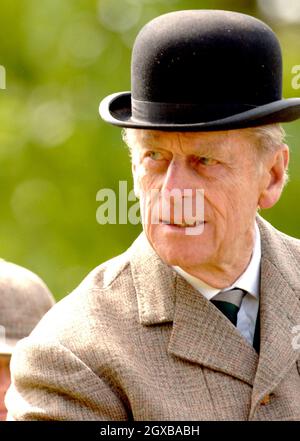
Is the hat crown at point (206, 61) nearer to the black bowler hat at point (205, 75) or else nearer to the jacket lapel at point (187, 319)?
the black bowler hat at point (205, 75)

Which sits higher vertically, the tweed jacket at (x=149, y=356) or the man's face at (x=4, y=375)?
the tweed jacket at (x=149, y=356)

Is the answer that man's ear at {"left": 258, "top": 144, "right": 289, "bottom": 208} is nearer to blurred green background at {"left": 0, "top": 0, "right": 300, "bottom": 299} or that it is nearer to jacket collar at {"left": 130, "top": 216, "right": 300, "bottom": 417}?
jacket collar at {"left": 130, "top": 216, "right": 300, "bottom": 417}

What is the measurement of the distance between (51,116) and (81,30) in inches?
24.1

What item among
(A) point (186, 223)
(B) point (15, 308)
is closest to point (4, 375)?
(B) point (15, 308)

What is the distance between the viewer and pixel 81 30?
32.2ft

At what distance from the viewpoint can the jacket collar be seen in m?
4.80

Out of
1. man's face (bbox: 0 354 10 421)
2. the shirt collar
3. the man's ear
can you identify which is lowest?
man's face (bbox: 0 354 10 421)

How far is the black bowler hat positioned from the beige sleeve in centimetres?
79

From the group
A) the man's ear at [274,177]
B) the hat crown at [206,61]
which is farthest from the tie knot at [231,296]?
the hat crown at [206,61]

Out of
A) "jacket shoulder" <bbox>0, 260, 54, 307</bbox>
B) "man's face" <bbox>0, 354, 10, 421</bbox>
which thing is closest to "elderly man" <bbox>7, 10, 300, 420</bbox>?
"man's face" <bbox>0, 354, 10, 421</bbox>

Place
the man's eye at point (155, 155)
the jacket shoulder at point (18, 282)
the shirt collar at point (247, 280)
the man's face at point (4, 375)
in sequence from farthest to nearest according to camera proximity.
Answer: the jacket shoulder at point (18, 282) → the man's face at point (4, 375) → the shirt collar at point (247, 280) → the man's eye at point (155, 155)

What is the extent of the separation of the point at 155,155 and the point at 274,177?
49 cm

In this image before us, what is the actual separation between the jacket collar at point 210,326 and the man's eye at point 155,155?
328 mm

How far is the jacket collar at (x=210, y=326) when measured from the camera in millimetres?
4801
